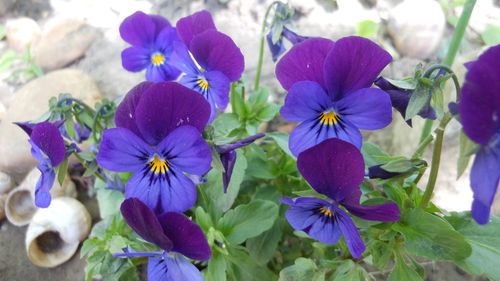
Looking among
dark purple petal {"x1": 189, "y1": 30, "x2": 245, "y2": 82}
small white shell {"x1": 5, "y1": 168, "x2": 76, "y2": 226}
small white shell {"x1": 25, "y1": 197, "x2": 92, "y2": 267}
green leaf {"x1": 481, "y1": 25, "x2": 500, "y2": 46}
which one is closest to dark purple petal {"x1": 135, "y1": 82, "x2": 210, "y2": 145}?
dark purple petal {"x1": 189, "y1": 30, "x2": 245, "y2": 82}

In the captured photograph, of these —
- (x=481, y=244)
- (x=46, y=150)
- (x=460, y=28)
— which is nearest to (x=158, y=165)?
(x=46, y=150)

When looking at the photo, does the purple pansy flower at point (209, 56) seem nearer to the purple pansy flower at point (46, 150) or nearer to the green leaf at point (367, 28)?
the purple pansy flower at point (46, 150)

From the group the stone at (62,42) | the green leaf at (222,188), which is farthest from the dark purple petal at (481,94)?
the stone at (62,42)

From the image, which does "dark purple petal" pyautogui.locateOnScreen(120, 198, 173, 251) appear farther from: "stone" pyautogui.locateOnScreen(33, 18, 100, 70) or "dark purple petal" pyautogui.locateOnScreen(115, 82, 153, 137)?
"stone" pyautogui.locateOnScreen(33, 18, 100, 70)

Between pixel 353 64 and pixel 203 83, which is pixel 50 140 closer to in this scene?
pixel 203 83

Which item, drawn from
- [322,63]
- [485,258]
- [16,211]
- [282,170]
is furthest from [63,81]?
[485,258]

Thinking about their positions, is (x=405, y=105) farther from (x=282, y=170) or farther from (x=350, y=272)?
(x=282, y=170)

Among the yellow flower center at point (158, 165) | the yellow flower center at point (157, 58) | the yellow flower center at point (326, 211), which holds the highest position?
the yellow flower center at point (157, 58)
